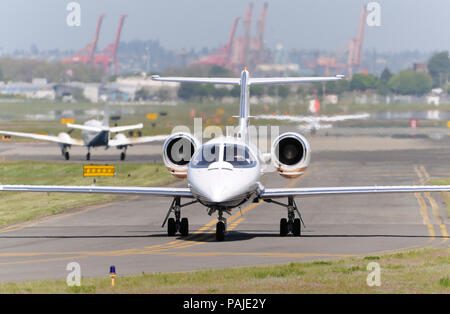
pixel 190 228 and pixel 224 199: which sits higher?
pixel 224 199

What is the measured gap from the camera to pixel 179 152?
100ft

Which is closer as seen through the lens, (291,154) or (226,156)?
(226,156)

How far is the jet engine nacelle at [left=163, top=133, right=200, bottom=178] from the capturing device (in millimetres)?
30219

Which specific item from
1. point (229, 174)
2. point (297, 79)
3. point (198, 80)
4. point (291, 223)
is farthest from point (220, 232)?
point (297, 79)

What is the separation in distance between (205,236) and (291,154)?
3.78 metres

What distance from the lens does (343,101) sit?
11569cm

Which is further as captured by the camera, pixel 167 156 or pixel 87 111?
pixel 87 111

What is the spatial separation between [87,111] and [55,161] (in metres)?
32.9

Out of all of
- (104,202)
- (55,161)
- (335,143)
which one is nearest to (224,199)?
(104,202)

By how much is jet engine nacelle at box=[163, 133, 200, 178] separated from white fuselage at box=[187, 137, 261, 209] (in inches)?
77.2

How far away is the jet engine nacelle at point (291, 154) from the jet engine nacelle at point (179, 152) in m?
2.56

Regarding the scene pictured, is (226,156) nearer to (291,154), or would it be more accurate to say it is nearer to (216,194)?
(216,194)

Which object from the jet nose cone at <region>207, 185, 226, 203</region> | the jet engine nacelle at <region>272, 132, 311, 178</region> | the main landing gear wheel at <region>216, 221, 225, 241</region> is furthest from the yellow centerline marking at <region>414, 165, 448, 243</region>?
the jet nose cone at <region>207, 185, 226, 203</region>
